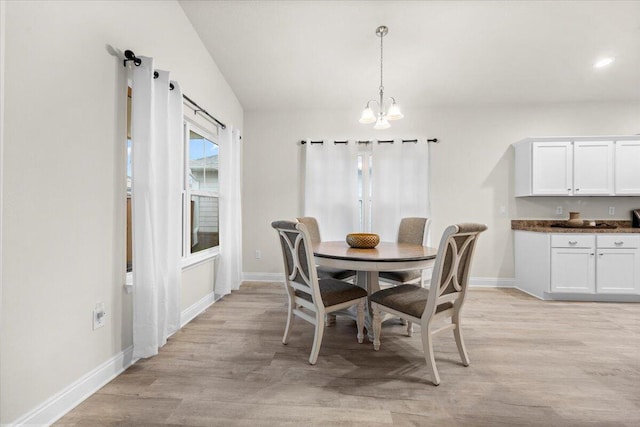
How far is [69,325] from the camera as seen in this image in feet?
4.72

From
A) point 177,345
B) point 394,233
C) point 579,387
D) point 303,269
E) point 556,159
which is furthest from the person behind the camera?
point 394,233

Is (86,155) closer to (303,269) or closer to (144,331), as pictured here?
(144,331)

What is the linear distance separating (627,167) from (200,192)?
515 centimetres

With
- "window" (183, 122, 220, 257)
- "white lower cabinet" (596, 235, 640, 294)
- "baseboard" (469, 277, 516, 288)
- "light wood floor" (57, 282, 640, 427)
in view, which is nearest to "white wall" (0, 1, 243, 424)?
"light wood floor" (57, 282, 640, 427)

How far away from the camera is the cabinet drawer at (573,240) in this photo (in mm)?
3266

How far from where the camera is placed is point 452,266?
171cm

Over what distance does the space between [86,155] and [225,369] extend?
1.50 metres

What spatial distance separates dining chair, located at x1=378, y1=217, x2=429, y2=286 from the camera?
261cm

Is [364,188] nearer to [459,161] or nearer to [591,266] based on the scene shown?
[459,161]

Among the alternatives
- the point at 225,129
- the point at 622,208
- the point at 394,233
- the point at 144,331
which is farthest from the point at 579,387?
the point at 225,129

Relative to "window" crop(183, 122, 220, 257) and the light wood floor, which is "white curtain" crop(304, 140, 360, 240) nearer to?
"window" crop(183, 122, 220, 257)

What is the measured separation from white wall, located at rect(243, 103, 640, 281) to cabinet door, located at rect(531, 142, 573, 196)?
0.31 meters

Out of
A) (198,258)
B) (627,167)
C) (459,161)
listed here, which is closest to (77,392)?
(198,258)

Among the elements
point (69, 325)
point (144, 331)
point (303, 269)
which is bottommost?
point (144, 331)
